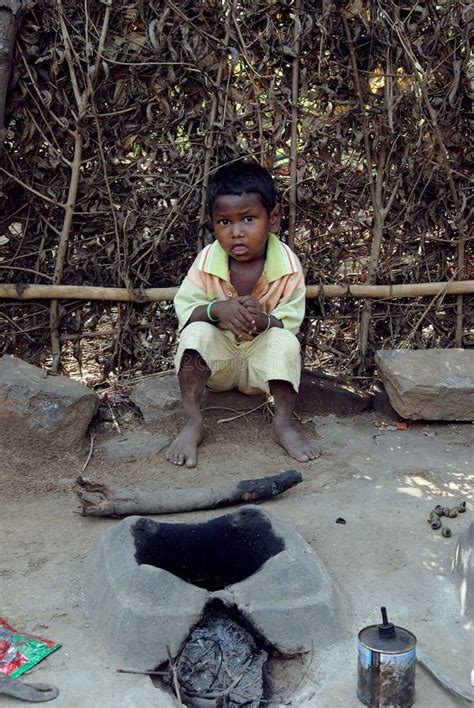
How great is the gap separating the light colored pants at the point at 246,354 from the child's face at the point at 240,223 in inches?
16.3

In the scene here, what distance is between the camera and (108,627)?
267 cm

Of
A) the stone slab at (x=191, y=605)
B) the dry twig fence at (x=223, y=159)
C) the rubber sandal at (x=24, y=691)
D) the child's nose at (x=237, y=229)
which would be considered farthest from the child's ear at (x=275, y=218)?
the rubber sandal at (x=24, y=691)

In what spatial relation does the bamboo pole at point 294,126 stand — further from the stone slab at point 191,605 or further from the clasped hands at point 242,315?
the stone slab at point 191,605

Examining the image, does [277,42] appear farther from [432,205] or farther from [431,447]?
[431,447]

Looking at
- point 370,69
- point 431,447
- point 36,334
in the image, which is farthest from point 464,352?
point 36,334

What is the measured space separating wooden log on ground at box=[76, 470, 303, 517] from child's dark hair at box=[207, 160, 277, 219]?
4.73 feet

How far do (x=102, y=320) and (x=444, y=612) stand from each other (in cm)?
289

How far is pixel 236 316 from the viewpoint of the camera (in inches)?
163

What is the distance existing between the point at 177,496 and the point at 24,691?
1301 mm

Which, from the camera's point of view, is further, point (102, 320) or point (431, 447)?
point (102, 320)

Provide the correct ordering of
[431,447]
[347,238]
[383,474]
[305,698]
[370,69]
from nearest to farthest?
[305,698] < [383,474] < [431,447] < [370,69] < [347,238]

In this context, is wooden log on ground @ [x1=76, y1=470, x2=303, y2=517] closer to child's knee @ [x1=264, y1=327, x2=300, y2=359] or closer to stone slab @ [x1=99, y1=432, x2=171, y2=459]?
stone slab @ [x1=99, y1=432, x2=171, y2=459]

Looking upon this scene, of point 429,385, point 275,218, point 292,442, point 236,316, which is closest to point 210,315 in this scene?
point 236,316

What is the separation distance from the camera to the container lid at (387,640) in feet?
7.52
